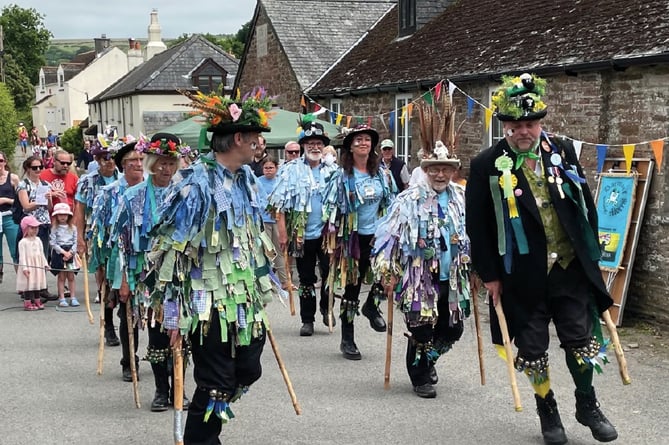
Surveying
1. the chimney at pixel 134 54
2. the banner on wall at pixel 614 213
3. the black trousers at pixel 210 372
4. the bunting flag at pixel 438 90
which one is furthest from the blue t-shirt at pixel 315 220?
the chimney at pixel 134 54

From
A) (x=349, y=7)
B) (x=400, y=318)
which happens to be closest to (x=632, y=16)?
(x=400, y=318)

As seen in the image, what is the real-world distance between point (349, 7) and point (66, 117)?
58.5 m

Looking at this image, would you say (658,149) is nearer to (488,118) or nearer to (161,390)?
(488,118)

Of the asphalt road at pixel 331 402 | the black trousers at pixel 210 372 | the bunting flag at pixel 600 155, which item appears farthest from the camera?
the bunting flag at pixel 600 155

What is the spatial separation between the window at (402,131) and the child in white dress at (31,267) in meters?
6.83

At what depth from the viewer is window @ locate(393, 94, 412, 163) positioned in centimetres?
1490

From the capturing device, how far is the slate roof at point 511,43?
30.6 feet

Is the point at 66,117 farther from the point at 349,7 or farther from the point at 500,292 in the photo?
the point at 500,292

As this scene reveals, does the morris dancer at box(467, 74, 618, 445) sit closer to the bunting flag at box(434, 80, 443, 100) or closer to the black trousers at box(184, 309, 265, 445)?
the black trousers at box(184, 309, 265, 445)

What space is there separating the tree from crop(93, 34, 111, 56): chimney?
30.4ft

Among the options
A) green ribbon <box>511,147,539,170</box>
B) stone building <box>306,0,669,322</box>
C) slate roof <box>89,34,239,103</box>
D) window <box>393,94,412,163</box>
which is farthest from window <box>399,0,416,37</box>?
slate roof <box>89,34,239,103</box>

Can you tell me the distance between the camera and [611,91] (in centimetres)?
949

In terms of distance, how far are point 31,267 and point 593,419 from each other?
7.68m

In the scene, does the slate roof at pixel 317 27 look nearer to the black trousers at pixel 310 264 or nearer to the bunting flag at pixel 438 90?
the bunting flag at pixel 438 90
